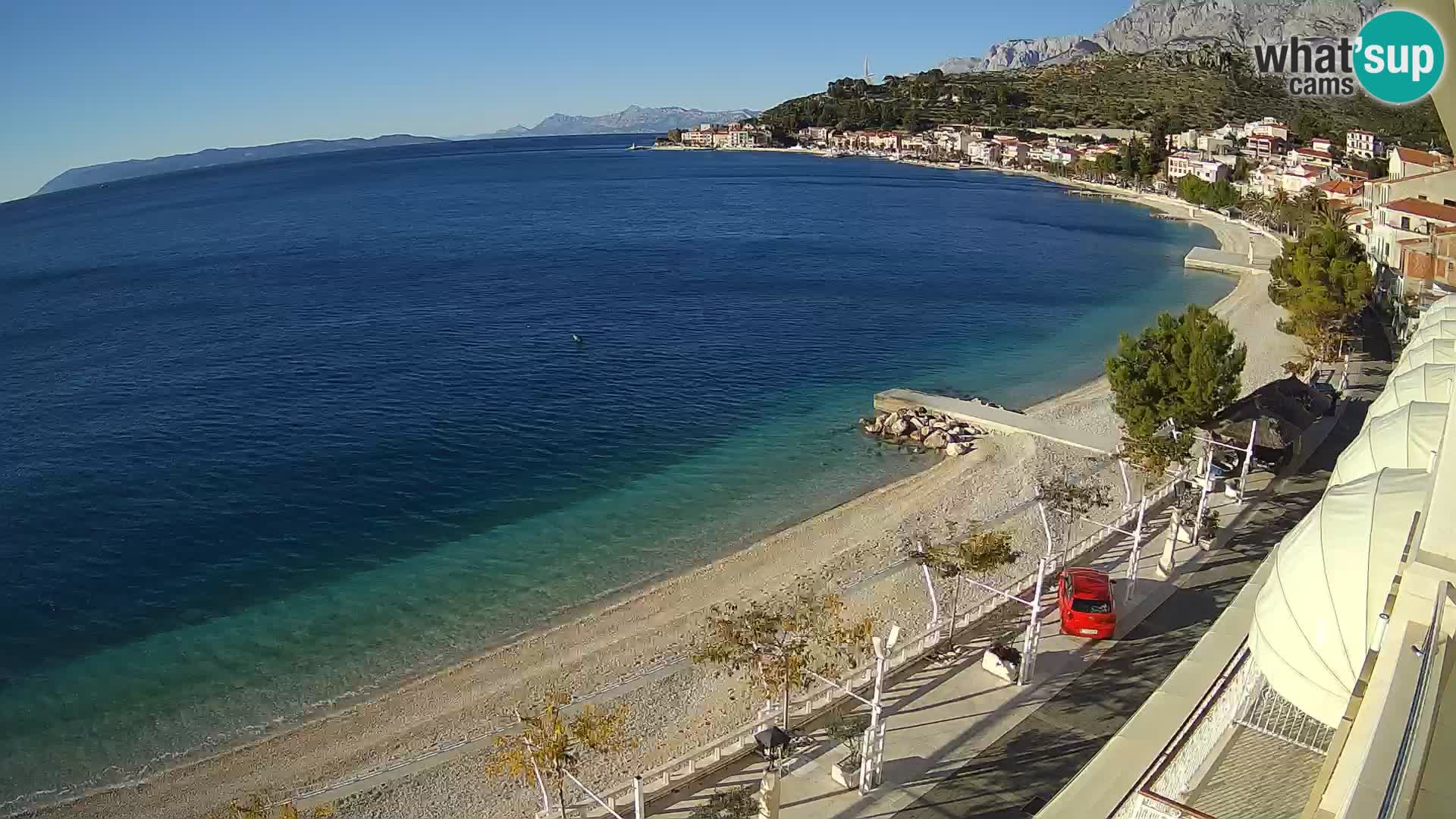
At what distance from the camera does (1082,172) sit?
11919cm

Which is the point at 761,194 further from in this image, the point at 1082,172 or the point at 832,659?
the point at 832,659

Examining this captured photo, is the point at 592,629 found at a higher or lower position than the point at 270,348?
lower

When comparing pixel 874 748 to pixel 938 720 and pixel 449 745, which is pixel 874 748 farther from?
pixel 449 745

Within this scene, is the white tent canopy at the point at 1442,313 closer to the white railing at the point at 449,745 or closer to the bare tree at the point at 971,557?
the bare tree at the point at 971,557

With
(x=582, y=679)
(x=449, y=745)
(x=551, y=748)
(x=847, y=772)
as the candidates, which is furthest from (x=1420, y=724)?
(x=582, y=679)

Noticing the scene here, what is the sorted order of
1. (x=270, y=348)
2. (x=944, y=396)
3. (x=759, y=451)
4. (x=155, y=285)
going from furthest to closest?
(x=155, y=285), (x=270, y=348), (x=944, y=396), (x=759, y=451)

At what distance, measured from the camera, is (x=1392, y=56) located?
76.1ft

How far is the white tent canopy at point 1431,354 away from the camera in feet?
47.3

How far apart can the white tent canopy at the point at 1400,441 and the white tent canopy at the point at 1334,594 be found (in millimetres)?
1728

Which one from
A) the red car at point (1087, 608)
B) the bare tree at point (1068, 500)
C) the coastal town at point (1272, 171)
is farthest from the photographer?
the coastal town at point (1272, 171)

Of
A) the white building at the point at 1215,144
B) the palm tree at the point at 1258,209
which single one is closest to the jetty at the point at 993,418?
the palm tree at the point at 1258,209

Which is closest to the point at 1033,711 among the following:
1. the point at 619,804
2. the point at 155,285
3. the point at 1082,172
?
the point at 619,804

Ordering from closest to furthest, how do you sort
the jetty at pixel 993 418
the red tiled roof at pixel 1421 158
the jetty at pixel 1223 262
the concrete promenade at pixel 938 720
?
the concrete promenade at pixel 938 720, the jetty at pixel 993 418, the jetty at pixel 1223 262, the red tiled roof at pixel 1421 158

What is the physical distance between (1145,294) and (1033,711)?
44364mm
